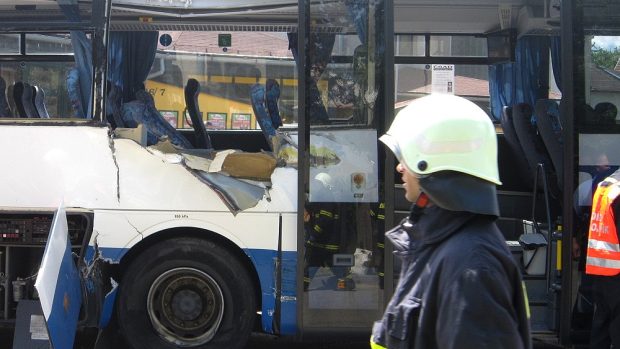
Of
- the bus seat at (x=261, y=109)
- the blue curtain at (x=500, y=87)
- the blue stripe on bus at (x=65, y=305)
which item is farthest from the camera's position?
the blue curtain at (x=500, y=87)

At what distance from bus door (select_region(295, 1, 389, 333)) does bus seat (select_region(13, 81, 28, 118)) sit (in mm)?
2387

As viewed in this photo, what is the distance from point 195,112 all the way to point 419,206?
4468mm

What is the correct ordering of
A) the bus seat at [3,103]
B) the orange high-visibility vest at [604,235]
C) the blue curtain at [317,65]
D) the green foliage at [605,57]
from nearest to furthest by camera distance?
the orange high-visibility vest at [604,235] → the blue curtain at [317,65] → the green foliage at [605,57] → the bus seat at [3,103]

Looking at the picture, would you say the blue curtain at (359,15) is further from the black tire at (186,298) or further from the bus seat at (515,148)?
the bus seat at (515,148)

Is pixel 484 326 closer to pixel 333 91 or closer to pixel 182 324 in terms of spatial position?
pixel 333 91

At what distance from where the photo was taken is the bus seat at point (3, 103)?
4.76m

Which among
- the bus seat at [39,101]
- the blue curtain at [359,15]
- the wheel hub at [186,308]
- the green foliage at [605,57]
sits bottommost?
the wheel hub at [186,308]

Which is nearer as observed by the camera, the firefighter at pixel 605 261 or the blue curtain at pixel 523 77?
the firefighter at pixel 605 261

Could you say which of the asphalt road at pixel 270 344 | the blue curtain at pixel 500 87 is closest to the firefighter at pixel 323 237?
the asphalt road at pixel 270 344

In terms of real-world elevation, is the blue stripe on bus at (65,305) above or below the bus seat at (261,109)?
below

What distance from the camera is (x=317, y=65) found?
406cm

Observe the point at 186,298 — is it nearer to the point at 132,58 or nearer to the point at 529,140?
the point at 132,58

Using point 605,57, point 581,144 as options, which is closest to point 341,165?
point 581,144

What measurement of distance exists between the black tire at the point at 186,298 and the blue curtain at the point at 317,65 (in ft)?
3.75
